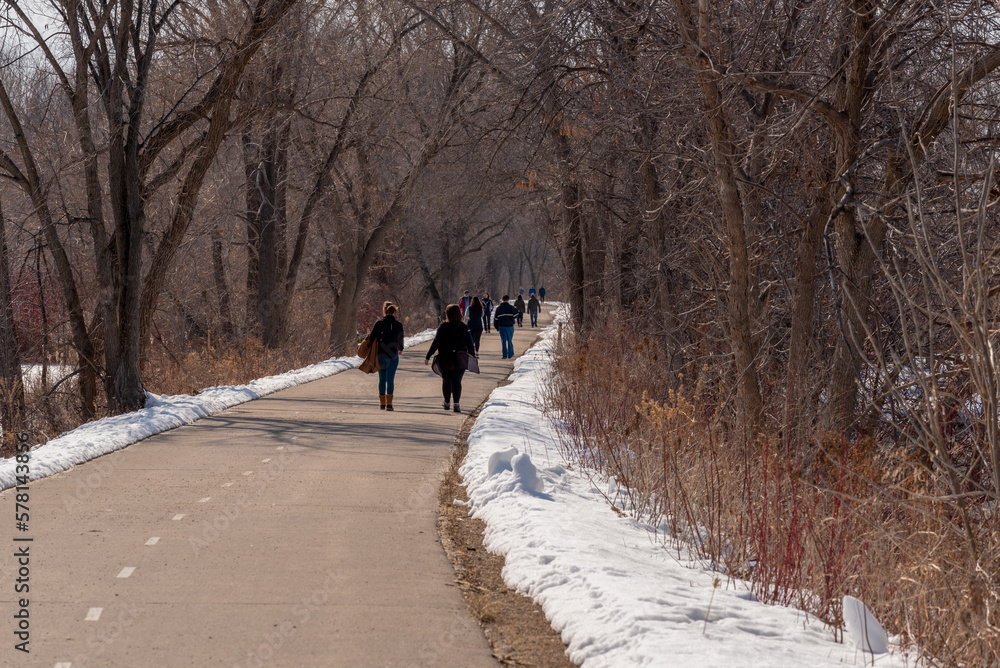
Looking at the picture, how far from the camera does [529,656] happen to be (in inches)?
202

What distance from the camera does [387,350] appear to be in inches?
645

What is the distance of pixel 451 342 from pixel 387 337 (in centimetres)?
104

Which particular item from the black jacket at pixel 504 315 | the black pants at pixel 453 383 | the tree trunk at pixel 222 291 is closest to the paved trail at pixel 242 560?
the black pants at pixel 453 383

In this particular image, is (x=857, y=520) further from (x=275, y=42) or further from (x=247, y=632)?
(x=275, y=42)

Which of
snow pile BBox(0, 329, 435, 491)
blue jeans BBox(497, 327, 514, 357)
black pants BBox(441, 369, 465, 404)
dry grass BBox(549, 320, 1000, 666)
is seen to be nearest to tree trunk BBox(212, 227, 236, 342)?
blue jeans BBox(497, 327, 514, 357)

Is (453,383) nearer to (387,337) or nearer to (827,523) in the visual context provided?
(387,337)

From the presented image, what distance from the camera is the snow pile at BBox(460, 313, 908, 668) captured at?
4938mm

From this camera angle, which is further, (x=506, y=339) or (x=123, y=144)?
(x=506, y=339)

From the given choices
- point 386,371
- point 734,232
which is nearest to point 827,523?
point 734,232

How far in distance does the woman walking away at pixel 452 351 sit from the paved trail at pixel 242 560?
396 cm

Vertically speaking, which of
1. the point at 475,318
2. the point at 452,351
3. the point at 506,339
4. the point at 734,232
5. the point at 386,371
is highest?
the point at 734,232

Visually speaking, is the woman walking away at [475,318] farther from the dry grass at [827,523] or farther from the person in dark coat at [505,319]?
the dry grass at [827,523]

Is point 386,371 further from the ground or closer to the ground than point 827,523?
further from the ground

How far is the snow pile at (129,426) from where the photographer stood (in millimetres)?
10109
